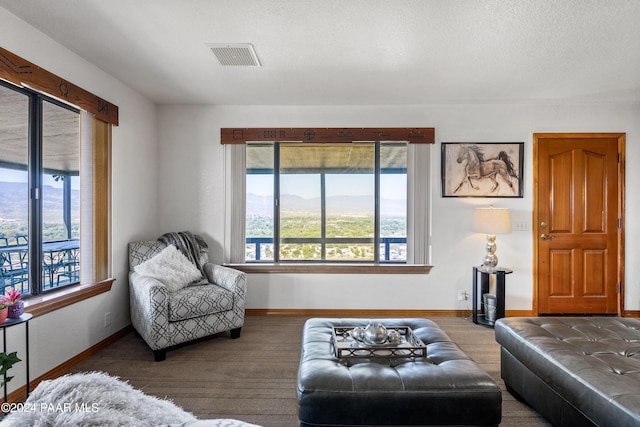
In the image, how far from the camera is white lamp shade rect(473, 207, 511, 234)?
349 centimetres

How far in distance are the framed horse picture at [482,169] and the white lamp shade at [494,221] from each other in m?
0.40

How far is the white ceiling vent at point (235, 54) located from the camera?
8.22ft

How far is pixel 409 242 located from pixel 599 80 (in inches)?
92.4

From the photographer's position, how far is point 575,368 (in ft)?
5.18

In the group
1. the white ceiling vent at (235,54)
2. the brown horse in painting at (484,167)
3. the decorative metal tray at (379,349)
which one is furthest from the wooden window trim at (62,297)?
the brown horse in painting at (484,167)

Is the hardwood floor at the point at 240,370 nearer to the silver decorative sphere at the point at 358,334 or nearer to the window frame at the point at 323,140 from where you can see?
the silver decorative sphere at the point at 358,334

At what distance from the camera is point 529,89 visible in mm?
3381

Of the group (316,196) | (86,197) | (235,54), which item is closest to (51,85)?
(86,197)

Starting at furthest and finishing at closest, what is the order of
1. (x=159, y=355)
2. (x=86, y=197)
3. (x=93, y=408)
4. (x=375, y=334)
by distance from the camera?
(x=86, y=197) → (x=159, y=355) → (x=375, y=334) → (x=93, y=408)

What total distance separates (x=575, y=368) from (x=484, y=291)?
2273 mm

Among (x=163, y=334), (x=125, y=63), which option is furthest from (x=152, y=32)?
(x=163, y=334)

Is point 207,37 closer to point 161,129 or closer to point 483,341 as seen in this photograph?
point 161,129

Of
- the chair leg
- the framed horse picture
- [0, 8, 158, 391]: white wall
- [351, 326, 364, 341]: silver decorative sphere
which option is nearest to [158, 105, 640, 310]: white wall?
the framed horse picture

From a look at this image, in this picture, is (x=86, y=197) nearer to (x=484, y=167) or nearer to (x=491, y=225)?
(x=491, y=225)
